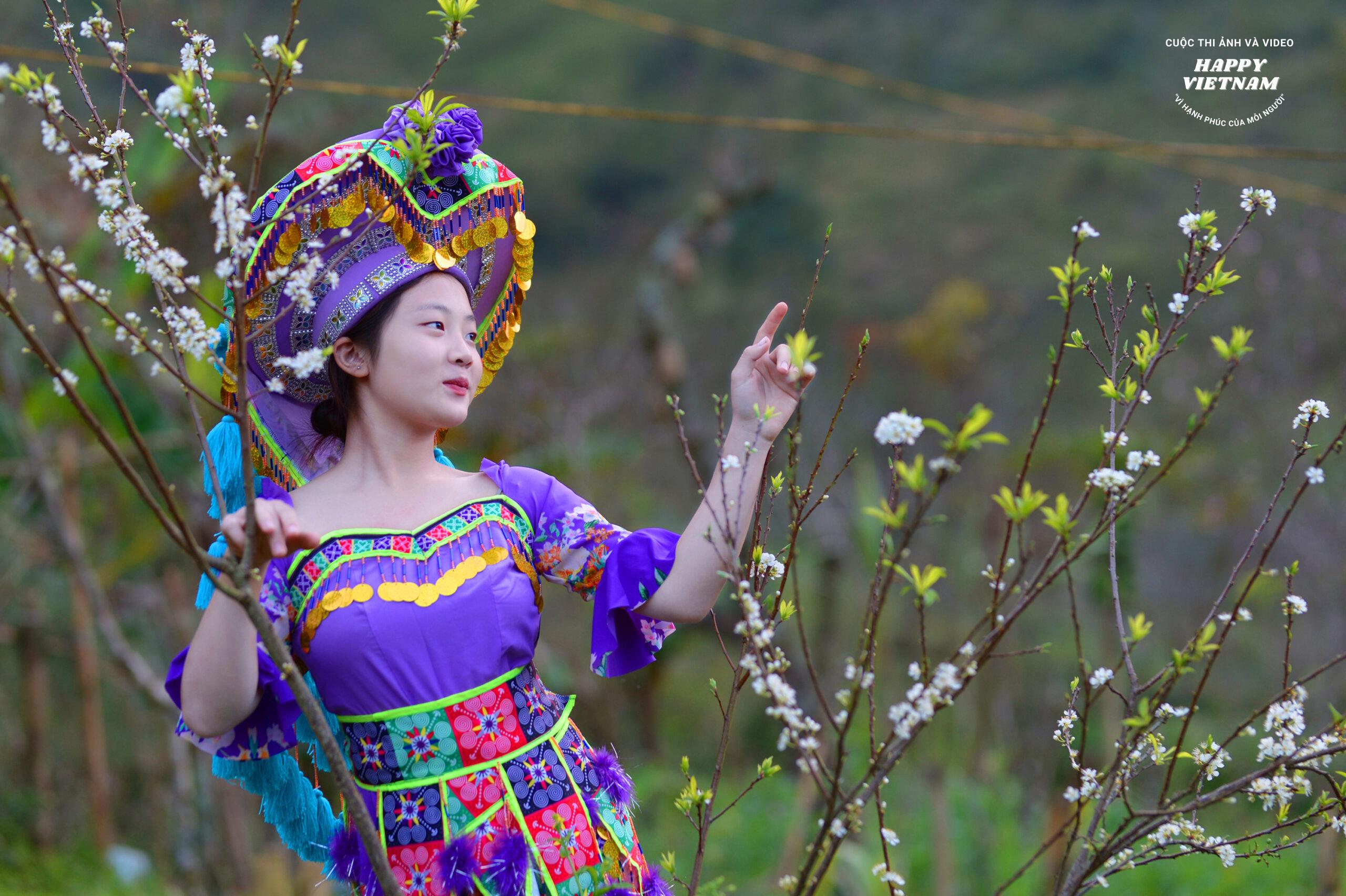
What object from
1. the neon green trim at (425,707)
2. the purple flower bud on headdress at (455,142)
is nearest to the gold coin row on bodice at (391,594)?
the neon green trim at (425,707)

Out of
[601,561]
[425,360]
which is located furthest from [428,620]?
[425,360]

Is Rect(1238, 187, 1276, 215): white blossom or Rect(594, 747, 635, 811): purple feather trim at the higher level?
Rect(1238, 187, 1276, 215): white blossom

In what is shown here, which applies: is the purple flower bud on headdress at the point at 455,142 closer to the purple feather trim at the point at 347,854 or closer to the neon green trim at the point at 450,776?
the neon green trim at the point at 450,776

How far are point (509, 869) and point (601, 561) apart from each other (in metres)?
0.45

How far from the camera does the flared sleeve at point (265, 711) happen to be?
1526 millimetres

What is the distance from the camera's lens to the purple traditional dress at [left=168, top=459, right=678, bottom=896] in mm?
1548

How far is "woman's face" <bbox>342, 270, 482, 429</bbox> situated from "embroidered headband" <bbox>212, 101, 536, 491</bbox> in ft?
0.12

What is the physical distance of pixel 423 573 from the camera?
1592 millimetres

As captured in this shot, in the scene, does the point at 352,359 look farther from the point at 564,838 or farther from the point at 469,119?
the point at 564,838

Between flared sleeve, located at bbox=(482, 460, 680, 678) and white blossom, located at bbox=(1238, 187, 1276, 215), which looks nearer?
white blossom, located at bbox=(1238, 187, 1276, 215)

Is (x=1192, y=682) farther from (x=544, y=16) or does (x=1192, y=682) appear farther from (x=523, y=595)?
(x=544, y=16)

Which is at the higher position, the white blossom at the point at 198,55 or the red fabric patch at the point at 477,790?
the white blossom at the point at 198,55

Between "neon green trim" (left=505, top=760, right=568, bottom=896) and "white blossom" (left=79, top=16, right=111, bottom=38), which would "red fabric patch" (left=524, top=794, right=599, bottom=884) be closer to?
"neon green trim" (left=505, top=760, right=568, bottom=896)

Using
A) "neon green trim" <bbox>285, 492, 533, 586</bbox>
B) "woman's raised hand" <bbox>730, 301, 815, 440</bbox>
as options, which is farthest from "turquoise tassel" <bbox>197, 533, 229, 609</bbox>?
"woman's raised hand" <bbox>730, 301, 815, 440</bbox>
